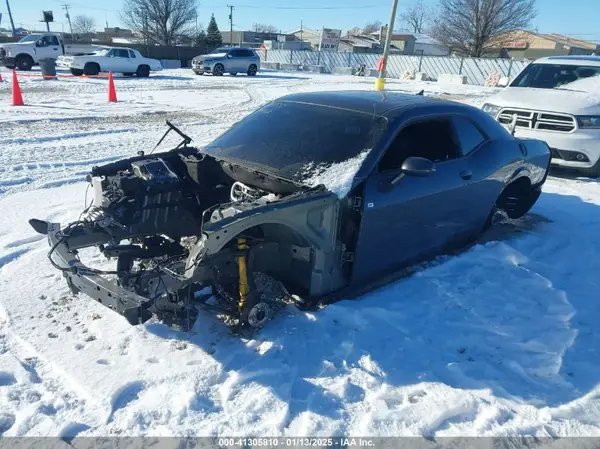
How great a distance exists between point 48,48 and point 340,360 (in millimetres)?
27361

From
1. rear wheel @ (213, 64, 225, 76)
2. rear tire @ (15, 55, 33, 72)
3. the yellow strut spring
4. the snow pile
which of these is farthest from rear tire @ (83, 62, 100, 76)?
the yellow strut spring

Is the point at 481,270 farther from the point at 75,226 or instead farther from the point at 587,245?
the point at 75,226

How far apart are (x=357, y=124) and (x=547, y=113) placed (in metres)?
5.58

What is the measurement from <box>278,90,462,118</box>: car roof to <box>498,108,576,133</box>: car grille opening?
415cm

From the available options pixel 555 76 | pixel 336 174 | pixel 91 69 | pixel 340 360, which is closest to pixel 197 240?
pixel 336 174

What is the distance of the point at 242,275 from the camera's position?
3.16 m

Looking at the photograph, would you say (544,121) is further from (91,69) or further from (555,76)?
(91,69)

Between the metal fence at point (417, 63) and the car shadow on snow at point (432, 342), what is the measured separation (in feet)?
107

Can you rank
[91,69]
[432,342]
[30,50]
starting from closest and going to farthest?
[432,342] < [91,69] < [30,50]

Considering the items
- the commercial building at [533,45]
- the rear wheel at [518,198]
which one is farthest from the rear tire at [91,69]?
the commercial building at [533,45]

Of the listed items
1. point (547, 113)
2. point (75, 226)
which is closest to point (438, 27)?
point (547, 113)

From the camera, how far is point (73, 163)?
746cm

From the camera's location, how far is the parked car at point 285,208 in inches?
120

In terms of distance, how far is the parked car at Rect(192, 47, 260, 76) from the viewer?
92.5ft
